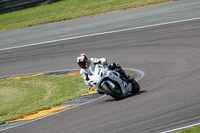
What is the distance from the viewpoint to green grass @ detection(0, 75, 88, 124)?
13.1 m

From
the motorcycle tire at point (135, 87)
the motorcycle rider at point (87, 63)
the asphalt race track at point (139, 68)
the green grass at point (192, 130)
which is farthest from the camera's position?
the motorcycle tire at point (135, 87)

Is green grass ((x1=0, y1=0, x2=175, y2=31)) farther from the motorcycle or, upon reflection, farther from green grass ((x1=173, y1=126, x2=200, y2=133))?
green grass ((x1=173, y1=126, x2=200, y2=133))

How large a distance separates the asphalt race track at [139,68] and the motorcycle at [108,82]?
314 mm

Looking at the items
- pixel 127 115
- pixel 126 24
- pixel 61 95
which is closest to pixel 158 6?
pixel 126 24

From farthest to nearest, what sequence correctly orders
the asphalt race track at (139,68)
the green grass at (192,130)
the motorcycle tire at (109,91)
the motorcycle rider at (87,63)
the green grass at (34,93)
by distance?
the green grass at (34,93), the motorcycle rider at (87,63), the motorcycle tire at (109,91), the asphalt race track at (139,68), the green grass at (192,130)

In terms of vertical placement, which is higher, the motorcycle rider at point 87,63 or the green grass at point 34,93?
the motorcycle rider at point 87,63

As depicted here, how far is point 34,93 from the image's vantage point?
1543cm

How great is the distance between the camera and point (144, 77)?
13.6m

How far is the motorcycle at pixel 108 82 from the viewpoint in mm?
10891

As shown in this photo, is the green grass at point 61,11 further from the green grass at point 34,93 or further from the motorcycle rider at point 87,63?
the motorcycle rider at point 87,63

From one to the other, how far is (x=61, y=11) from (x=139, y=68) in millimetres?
16192

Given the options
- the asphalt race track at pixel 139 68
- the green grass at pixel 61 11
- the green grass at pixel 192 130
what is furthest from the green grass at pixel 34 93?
the green grass at pixel 61 11

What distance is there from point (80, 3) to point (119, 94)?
21.0 m

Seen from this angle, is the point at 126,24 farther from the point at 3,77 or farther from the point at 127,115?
the point at 127,115
